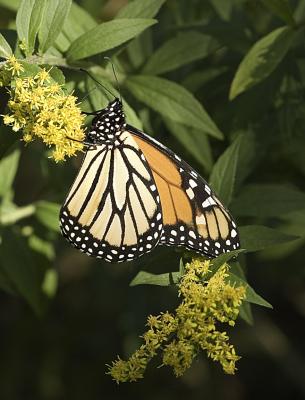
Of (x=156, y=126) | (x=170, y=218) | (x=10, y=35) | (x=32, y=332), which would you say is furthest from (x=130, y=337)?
(x=10, y=35)

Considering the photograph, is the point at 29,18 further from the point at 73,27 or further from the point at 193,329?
the point at 193,329

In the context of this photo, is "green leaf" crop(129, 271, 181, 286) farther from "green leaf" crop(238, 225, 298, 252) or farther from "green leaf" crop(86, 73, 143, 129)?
"green leaf" crop(86, 73, 143, 129)

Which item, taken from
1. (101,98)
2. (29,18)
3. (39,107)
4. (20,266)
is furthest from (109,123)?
(20,266)

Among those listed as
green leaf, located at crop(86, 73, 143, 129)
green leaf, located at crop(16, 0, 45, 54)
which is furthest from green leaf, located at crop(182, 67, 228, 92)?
green leaf, located at crop(16, 0, 45, 54)

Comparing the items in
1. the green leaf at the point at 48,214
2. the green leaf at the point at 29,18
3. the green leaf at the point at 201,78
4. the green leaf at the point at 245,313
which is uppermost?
the green leaf at the point at 29,18

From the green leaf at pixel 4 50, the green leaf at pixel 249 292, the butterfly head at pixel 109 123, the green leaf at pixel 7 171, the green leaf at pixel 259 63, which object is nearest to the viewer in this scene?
the green leaf at pixel 249 292

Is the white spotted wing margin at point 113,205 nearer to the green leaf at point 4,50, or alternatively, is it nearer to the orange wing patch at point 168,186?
the orange wing patch at point 168,186

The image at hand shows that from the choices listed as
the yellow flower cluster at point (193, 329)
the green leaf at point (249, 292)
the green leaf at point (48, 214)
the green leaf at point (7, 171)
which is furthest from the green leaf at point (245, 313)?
the green leaf at point (7, 171)
